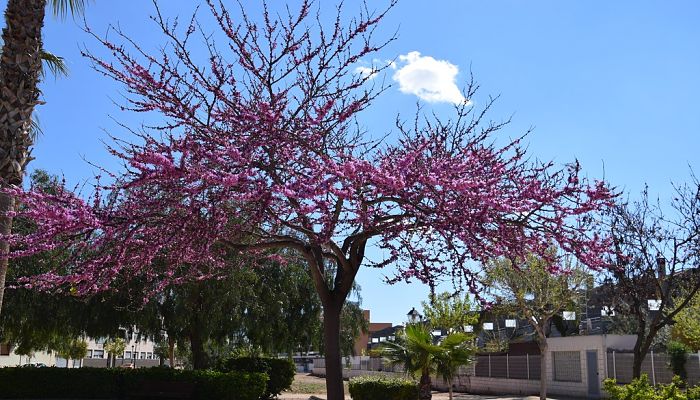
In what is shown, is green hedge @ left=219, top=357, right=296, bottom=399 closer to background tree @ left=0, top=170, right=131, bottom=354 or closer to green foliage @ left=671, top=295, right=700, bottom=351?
background tree @ left=0, top=170, right=131, bottom=354

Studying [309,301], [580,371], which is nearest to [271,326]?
[309,301]

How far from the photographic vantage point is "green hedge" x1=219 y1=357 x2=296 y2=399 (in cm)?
2231

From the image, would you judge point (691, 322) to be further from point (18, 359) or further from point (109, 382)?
Result: point (18, 359)

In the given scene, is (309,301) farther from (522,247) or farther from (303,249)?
(522,247)

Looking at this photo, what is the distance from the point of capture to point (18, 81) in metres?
9.30

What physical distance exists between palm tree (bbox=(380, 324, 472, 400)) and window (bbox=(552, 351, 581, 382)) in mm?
11687

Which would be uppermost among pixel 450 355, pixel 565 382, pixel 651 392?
pixel 450 355

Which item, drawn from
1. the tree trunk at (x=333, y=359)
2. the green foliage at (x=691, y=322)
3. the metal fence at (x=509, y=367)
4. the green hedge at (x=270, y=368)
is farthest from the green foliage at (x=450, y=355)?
the green foliage at (x=691, y=322)

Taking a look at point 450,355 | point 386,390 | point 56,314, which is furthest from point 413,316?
point 56,314

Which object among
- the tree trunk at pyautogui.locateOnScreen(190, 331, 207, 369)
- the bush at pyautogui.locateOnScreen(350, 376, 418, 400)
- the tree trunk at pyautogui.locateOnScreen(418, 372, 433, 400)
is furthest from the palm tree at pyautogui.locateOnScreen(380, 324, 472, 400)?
the tree trunk at pyautogui.locateOnScreen(190, 331, 207, 369)

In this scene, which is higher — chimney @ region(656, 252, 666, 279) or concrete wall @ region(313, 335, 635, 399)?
chimney @ region(656, 252, 666, 279)

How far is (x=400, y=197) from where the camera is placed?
6.57 meters

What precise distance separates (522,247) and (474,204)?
1181 mm

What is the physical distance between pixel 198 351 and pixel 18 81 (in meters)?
15.8
